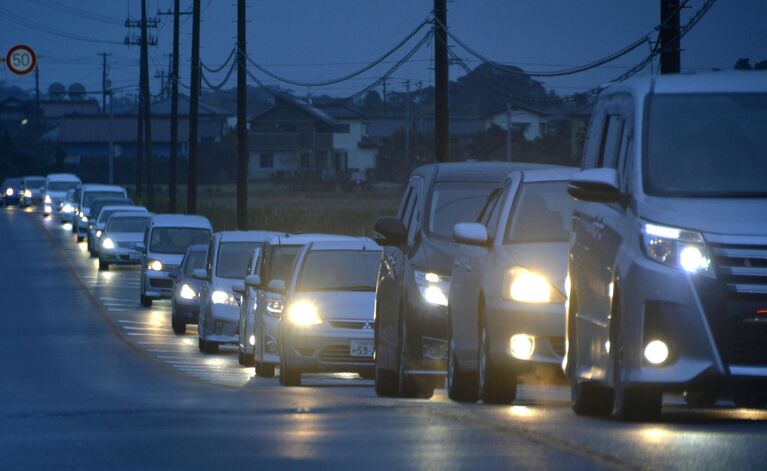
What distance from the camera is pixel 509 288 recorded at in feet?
38.6

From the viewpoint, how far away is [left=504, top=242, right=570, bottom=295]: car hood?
38.7 feet

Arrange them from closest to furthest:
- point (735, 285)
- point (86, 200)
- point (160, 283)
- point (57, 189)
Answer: point (735, 285) < point (160, 283) < point (86, 200) < point (57, 189)

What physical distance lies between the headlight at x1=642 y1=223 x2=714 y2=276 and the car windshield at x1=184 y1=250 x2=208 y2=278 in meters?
22.4

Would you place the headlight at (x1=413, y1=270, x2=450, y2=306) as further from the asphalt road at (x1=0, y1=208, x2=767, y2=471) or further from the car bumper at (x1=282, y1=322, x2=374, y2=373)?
the car bumper at (x1=282, y1=322, x2=374, y2=373)

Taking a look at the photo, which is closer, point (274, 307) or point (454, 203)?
point (454, 203)

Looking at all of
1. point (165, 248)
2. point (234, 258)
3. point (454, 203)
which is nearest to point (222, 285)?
point (234, 258)

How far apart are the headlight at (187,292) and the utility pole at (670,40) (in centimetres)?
1109

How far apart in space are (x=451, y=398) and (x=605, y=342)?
10.1 ft

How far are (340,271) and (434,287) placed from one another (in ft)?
21.4

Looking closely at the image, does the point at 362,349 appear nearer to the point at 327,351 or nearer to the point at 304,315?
the point at 327,351

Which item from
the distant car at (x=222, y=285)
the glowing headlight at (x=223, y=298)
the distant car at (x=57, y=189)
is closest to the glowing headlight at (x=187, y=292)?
the distant car at (x=222, y=285)

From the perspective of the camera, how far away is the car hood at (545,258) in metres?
11.8

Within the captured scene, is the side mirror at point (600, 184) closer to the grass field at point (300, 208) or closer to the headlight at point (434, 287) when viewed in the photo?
the headlight at point (434, 287)

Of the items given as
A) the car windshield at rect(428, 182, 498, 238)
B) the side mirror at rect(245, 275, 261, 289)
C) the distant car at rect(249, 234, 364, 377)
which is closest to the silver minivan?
the car windshield at rect(428, 182, 498, 238)
